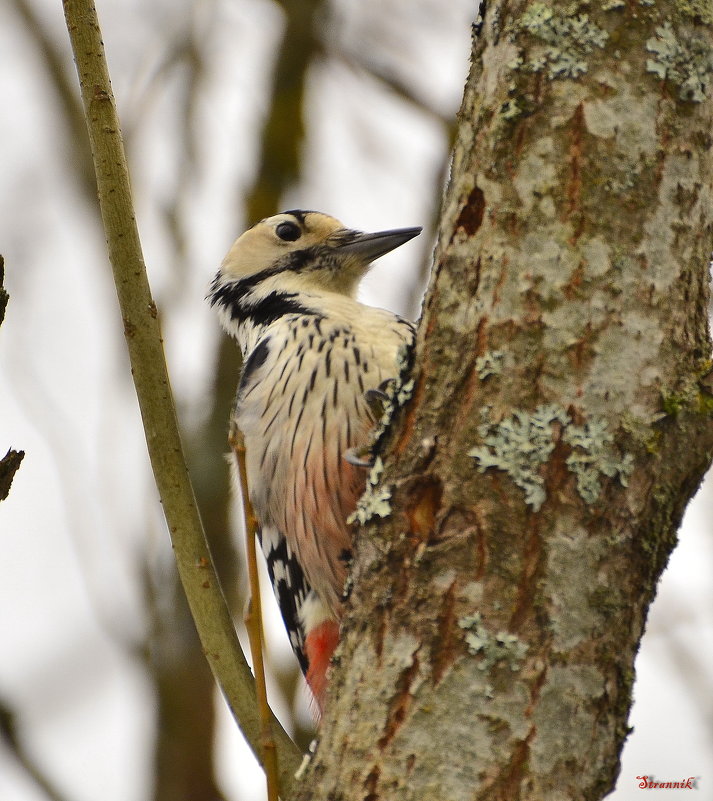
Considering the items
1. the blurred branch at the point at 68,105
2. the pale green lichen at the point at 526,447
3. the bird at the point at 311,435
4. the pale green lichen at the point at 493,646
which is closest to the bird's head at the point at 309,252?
the bird at the point at 311,435

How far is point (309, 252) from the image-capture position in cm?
396

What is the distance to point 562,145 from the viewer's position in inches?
69.9

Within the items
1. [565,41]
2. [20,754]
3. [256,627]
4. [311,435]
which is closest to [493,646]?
[256,627]

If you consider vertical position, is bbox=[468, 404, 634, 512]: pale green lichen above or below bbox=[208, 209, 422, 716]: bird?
below

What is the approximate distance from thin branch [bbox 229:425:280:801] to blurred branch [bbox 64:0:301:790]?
0.64 ft

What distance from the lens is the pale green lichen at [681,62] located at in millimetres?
1784

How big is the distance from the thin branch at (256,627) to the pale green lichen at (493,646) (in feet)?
1.75

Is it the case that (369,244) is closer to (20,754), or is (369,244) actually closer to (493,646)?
(20,754)

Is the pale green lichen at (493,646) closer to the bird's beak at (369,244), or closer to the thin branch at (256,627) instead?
the thin branch at (256,627)

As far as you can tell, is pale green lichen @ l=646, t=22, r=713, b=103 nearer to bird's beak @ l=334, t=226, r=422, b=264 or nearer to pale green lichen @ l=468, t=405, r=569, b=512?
pale green lichen @ l=468, t=405, r=569, b=512

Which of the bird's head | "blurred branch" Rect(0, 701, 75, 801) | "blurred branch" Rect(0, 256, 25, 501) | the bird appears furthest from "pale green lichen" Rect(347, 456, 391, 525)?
"blurred branch" Rect(0, 701, 75, 801)

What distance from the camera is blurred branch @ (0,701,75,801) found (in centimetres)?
349

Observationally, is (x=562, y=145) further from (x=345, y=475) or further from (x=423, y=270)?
(x=423, y=270)

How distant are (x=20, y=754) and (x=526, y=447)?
2.53 meters
